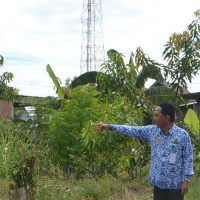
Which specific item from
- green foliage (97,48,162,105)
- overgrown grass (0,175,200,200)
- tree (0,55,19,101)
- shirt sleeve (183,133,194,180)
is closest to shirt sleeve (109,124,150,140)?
shirt sleeve (183,133,194,180)

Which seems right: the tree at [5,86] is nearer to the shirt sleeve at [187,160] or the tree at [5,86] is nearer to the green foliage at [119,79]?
the green foliage at [119,79]

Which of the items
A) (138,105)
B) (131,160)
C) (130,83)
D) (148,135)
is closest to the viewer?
(148,135)

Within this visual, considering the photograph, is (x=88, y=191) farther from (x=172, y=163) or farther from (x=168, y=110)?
(x=168, y=110)

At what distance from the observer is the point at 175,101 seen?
878cm

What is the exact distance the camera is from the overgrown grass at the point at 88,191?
6.26 meters

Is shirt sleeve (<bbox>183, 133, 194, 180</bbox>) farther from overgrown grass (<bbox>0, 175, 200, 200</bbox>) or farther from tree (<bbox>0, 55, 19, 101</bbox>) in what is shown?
tree (<bbox>0, 55, 19, 101</bbox>)

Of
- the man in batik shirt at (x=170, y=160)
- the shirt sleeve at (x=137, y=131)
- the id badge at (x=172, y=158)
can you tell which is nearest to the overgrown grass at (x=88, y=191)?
the shirt sleeve at (x=137, y=131)

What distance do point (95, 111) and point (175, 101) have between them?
176 cm

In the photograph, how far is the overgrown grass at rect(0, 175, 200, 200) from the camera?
20.5ft

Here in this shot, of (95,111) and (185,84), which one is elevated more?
(185,84)

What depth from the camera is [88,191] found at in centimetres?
642

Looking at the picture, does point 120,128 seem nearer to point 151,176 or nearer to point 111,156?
point 151,176

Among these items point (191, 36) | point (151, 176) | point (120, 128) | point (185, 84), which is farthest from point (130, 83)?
point (151, 176)

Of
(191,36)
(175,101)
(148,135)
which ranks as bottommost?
(148,135)
